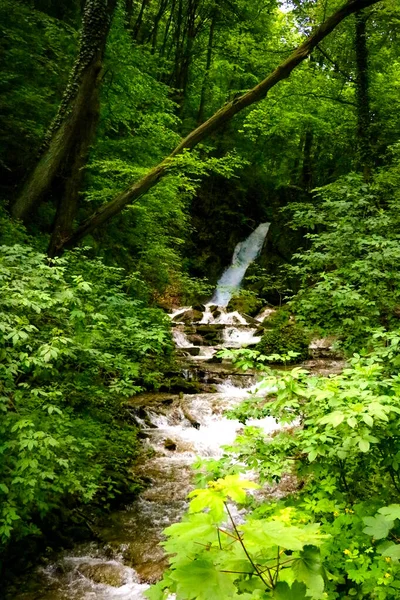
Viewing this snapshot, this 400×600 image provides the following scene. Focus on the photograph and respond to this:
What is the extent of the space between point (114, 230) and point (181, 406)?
4.75 m

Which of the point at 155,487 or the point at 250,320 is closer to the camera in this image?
the point at 155,487

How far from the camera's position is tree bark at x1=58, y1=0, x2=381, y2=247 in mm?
6324

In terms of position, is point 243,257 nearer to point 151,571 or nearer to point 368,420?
point 151,571

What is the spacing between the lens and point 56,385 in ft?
12.9

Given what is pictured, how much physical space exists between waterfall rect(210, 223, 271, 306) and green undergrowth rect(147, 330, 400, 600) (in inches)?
663

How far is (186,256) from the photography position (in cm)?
2084

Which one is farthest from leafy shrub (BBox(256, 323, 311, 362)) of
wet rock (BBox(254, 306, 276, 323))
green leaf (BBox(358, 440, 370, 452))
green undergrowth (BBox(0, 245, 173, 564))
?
green leaf (BBox(358, 440, 370, 452))

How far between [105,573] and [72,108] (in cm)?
706

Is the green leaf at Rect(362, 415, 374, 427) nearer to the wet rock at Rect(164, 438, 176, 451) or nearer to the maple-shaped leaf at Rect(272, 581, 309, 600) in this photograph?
the maple-shaped leaf at Rect(272, 581, 309, 600)

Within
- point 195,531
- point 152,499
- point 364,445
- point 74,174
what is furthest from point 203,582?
point 74,174

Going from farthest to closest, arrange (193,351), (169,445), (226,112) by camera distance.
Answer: (193,351), (169,445), (226,112)

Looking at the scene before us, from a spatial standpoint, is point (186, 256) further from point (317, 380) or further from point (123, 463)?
point (317, 380)

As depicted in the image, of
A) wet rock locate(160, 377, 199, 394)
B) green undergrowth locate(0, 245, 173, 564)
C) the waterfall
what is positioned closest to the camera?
green undergrowth locate(0, 245, 173, 564)

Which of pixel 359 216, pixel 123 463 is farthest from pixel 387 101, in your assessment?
pixel 123 463
